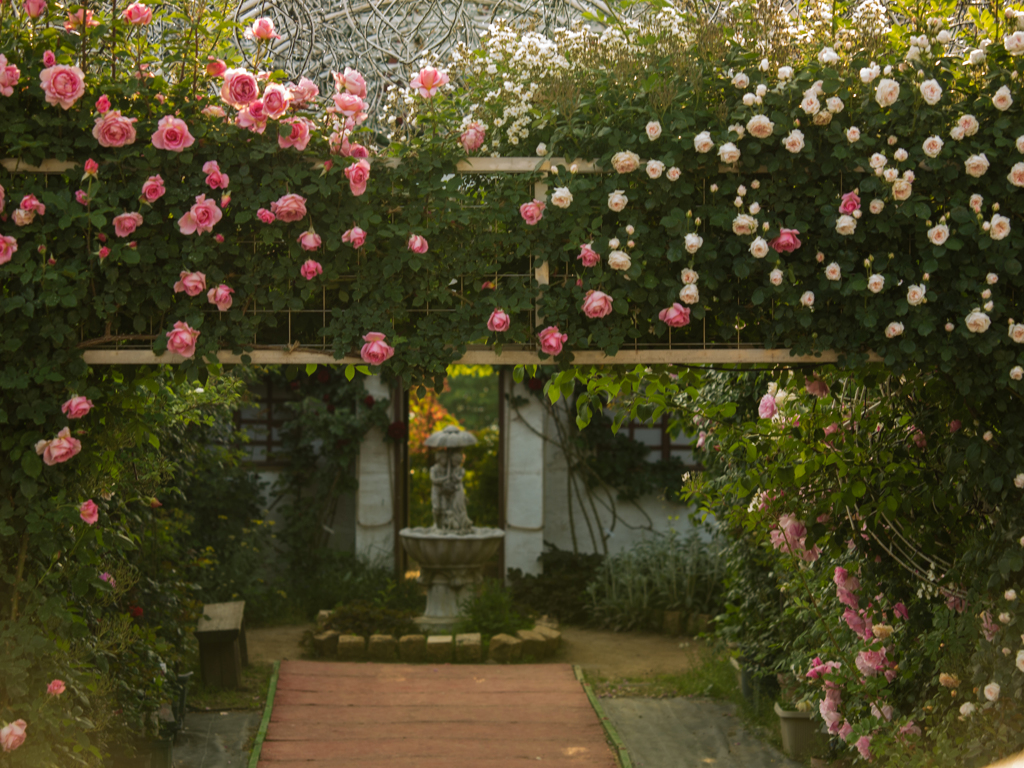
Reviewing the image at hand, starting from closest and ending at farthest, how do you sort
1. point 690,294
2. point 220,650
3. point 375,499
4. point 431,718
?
point 690,294 → point 431,718 → point 220,650 → point 375,499

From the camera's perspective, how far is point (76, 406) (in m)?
2.75

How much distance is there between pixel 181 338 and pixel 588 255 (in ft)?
3.77

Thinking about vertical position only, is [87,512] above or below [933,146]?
below

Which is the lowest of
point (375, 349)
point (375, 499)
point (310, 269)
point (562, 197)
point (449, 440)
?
point (375, 499)

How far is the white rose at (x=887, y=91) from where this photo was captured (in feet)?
8.90

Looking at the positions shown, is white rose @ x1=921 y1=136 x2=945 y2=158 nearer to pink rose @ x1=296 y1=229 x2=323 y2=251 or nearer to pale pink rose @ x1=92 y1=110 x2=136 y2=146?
pink rose @ x1=296 y1=229 x2=323 y2=251

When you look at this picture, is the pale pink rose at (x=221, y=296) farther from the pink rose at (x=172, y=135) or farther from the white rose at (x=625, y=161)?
the white rose at (x=625, y=161)

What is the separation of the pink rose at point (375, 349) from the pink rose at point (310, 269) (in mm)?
224

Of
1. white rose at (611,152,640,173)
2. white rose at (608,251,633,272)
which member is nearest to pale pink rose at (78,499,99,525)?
white rose at (608,251,633,272)

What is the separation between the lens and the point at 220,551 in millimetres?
7121

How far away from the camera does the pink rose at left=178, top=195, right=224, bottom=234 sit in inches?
106

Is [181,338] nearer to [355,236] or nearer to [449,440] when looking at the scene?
[355,236]

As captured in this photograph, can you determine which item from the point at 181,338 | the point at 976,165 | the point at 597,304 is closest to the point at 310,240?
the point at 181,338

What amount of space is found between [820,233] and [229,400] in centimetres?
276
